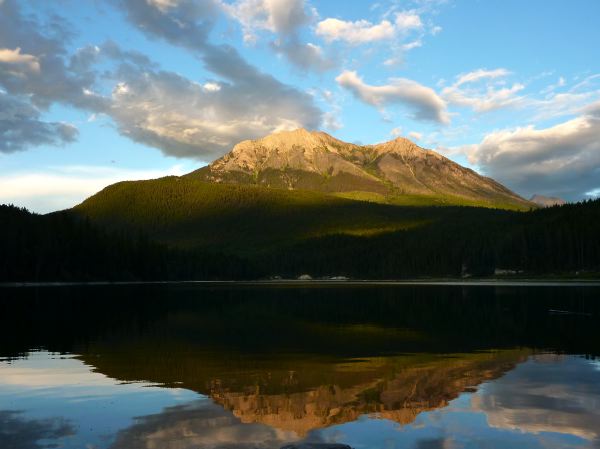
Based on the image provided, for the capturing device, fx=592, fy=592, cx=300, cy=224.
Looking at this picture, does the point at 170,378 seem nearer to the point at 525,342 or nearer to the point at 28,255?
the point at 525,342

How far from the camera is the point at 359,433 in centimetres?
1964

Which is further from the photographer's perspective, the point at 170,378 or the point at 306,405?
the point at 170,378

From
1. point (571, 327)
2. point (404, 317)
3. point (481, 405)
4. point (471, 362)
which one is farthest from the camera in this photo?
point (404, 317)

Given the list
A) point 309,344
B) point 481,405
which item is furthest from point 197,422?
point 309,344

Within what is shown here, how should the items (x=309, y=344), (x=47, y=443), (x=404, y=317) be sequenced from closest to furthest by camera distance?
(x=47, y=443) < (x=309, y=344) < (x=404, y=317)

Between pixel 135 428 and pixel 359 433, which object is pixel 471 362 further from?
pixel 135 428

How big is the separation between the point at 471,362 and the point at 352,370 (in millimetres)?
7565

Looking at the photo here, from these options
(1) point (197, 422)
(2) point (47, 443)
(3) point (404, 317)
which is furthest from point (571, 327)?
(2) point (47, 443)

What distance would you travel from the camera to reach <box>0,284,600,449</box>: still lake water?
19.6m

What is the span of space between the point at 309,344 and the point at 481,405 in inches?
Result: 813

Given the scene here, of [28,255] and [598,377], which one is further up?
[28,255]

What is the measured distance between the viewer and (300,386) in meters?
27.6

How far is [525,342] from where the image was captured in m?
43.4

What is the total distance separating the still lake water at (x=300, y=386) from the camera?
19.6 metres
